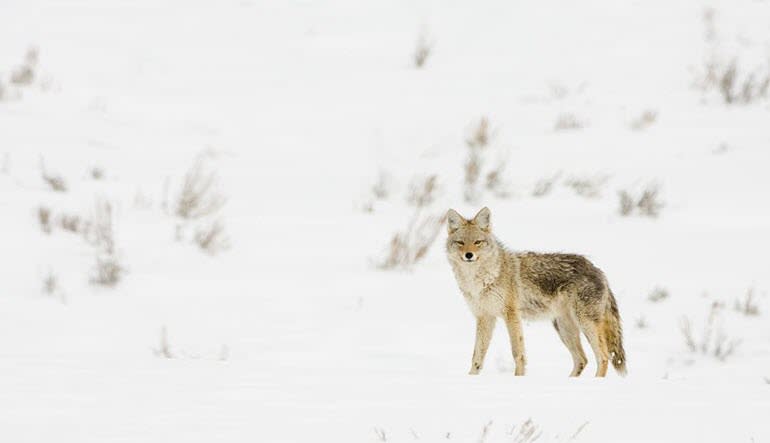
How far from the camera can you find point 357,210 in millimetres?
10359

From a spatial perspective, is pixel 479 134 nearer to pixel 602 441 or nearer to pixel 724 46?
pixel 724 46

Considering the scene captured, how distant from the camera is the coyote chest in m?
6.14

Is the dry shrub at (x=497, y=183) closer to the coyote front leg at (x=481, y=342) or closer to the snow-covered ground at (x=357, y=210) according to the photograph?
the snow-covered ground at (x=357, y=210)

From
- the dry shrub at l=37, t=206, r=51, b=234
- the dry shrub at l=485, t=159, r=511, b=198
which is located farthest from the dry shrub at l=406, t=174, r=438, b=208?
the dry shrub at l=37, t=206, r=51, b=234

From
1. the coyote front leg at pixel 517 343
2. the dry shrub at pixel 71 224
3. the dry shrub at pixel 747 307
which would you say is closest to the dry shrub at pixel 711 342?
the dry shrub at pixel 747 307

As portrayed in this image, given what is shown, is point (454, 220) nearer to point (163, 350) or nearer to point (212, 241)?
point (163, 350)

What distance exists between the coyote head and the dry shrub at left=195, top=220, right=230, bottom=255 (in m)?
3.16

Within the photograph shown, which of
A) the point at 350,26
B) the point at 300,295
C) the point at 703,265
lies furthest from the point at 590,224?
the point at 350,26

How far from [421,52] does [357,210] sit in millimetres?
4997

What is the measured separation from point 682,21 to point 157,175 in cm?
882

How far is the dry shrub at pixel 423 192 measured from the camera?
10.4m

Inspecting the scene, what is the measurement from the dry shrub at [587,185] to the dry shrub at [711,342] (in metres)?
3.26

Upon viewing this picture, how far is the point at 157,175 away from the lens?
10844mm

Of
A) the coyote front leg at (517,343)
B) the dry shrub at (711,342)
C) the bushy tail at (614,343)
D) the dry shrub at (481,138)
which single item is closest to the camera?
the coyote front leg at (517,343)
